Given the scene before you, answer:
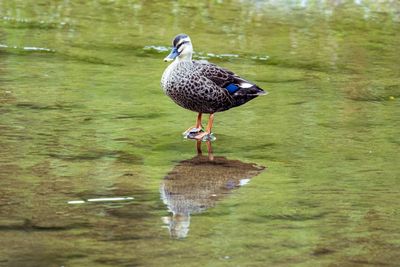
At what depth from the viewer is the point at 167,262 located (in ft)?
17.4

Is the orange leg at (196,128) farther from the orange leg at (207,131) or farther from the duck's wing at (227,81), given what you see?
the duck's wing at (227,81)

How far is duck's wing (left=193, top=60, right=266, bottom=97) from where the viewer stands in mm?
8484

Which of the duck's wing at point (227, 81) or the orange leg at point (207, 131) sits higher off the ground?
the duck's wing at point (227, 81)

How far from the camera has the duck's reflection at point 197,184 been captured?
6.16 m

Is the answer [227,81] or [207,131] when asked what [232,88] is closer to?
[227,81]

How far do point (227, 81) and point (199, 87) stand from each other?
0.29 m

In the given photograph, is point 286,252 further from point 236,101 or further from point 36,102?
point 36,102

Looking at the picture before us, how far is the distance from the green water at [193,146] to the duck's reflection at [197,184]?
17 mm

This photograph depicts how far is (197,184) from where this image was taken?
6922 mm

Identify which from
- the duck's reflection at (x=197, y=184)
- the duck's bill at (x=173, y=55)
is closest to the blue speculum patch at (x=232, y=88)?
the duck's bill at (x=173, y=55)

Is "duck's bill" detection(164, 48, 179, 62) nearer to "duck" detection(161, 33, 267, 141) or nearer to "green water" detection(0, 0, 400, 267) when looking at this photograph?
"duck" detection(161, 33, 267, 141)

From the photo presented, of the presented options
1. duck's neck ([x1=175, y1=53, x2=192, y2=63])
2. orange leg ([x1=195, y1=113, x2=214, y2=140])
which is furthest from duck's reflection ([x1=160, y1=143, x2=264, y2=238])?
duck's neck ([x1=175, y1=53, x2=192, y2=63])

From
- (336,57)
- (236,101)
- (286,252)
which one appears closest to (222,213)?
(286,252)

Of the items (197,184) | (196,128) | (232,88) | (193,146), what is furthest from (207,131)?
(197,184)
